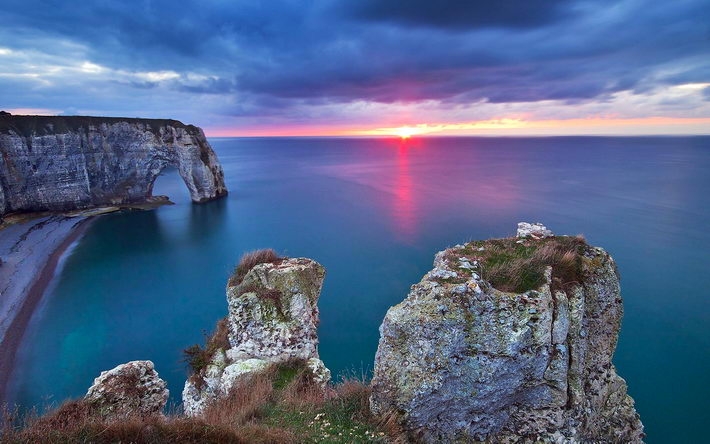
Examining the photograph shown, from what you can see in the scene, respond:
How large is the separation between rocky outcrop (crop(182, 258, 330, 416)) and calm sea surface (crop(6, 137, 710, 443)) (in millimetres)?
6487

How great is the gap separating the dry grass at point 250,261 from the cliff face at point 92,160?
40.6 m

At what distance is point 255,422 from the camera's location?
290 inches

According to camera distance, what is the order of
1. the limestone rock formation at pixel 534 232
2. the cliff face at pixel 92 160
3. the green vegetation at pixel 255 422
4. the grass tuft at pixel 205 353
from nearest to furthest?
the green vegetation at pixel 255 422 < the limestone rock formation at pixel 534 232 < the grass tuft at pixel 205 353 < the cliff face at pixel 92 160

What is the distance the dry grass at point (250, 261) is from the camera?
12952 millimetres

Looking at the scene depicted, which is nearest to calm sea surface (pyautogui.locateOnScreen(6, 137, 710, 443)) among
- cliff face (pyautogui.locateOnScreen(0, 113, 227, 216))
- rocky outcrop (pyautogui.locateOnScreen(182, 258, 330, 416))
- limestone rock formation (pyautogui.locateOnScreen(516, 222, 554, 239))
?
cliff face (pyautogui.locateOnScreen(0, 113, 227, 216))

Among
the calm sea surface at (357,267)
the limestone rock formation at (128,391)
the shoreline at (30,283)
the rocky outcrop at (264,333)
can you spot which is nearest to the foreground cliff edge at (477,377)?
the limestone rock formation at (128,391)

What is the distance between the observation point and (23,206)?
4144cm

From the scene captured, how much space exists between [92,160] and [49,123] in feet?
18.1

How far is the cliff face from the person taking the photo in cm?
4081

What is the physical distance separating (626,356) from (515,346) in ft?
51.0

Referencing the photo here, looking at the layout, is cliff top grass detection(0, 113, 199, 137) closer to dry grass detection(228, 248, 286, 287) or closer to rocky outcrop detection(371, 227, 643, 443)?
dry grass detection(228, 248, 286, 287)

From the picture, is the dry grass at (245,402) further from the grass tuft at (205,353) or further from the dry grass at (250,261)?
the dry grass at (250,261)

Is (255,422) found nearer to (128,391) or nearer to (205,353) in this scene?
(128,391)

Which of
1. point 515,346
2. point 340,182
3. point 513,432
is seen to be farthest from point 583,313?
point 340,182
